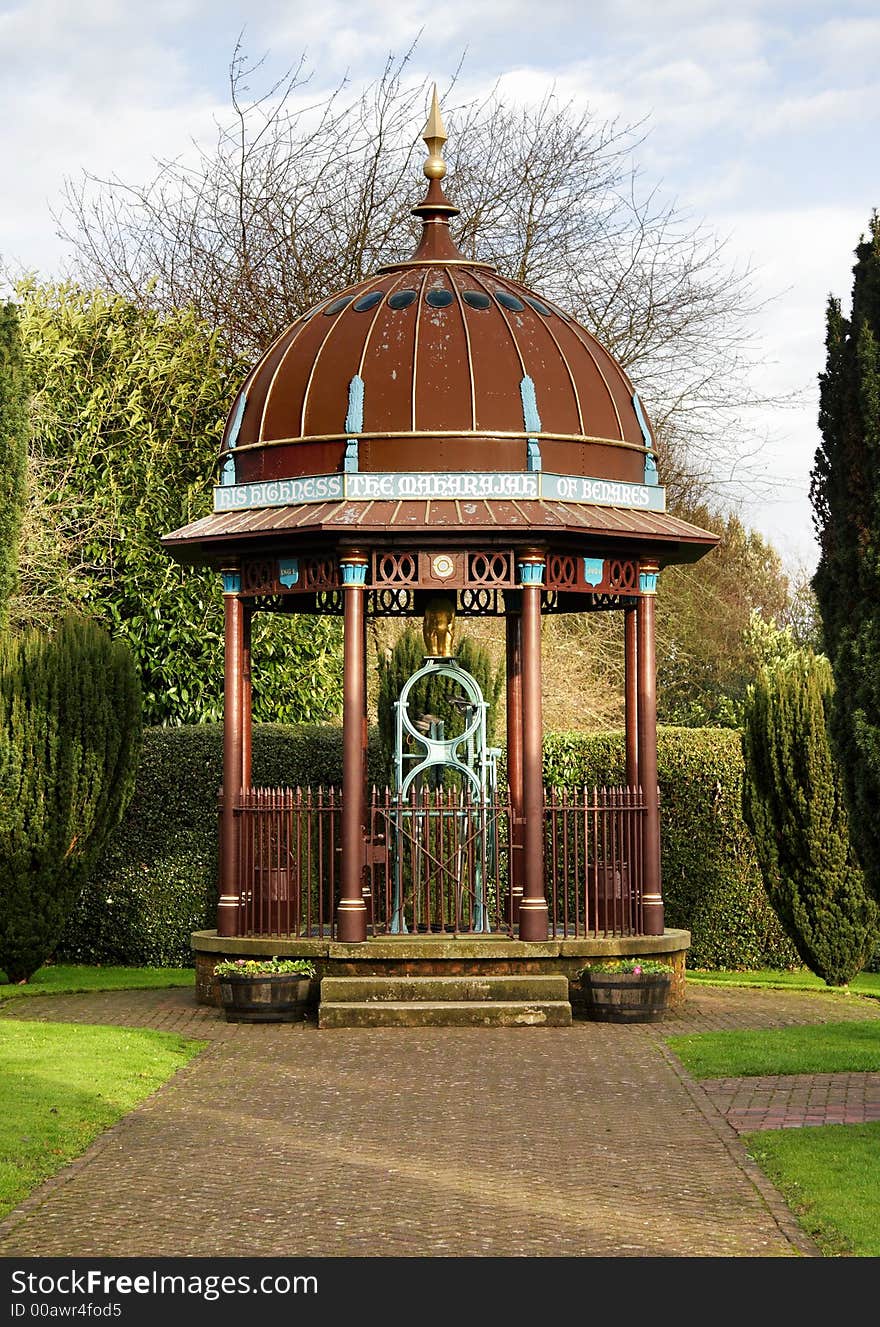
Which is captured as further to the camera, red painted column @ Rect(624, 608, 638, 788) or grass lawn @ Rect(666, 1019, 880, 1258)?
red painted column @ Rect(624, 608, 638, 788)

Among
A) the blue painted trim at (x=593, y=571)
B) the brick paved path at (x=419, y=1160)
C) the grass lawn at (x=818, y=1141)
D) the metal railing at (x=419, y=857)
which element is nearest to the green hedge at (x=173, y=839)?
the metal railing at (x=419, y=857)

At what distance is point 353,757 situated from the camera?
1452 centimetres

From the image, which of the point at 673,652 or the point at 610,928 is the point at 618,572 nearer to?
the point at 610,928

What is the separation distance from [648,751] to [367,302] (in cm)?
492

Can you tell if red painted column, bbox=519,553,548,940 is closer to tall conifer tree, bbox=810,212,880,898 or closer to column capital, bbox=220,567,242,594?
column capital, bbox=220,567,242,594

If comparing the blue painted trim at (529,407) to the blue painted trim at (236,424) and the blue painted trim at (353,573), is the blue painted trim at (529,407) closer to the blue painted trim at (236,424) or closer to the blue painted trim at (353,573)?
the blue painted trim at (353,573)

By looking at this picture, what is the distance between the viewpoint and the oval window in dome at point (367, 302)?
15602 millimetres

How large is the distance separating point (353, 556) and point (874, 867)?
5.99 metres

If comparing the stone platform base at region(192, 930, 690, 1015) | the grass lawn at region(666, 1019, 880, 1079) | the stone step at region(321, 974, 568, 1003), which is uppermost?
the stone platform base at region(192, 930, 690, 1015)

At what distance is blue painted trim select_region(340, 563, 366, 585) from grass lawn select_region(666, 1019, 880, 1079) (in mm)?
4632

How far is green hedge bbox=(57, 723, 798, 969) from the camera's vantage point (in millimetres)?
19125

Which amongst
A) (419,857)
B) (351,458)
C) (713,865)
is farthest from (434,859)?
(713,865)

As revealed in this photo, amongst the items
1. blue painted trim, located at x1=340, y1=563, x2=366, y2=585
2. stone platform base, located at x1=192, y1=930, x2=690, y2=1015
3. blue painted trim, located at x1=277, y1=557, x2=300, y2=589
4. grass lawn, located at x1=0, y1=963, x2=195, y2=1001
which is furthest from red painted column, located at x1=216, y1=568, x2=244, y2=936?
grass lawn, located at x1=0, y1=963, x2=195, y2=1001

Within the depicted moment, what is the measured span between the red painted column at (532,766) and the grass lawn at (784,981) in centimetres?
392
